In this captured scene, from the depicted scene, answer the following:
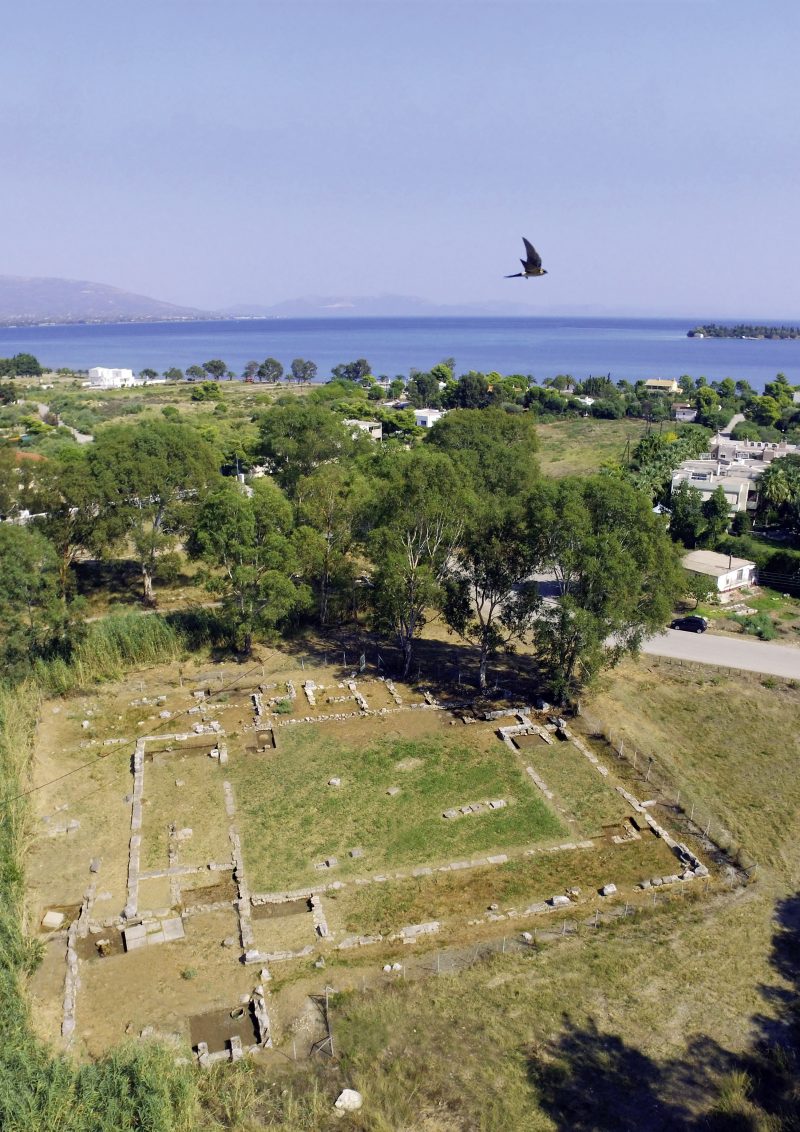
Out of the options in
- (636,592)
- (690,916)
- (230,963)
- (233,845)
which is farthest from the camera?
(636,592)

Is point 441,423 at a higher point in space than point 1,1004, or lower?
higher

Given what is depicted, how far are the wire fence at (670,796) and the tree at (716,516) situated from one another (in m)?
20.6

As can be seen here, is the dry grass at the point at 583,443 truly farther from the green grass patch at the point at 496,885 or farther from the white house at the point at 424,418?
the green grass patch at the point at 496,885

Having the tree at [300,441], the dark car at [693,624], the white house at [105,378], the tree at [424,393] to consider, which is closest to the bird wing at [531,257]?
the dark car at [693,624]

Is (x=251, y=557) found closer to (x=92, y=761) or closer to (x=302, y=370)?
(x=92, y=761)

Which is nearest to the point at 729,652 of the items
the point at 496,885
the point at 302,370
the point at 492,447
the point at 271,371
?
the point at 496,885

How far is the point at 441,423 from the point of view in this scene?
5069 centimetres

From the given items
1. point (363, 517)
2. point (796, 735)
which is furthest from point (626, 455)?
point (796, 735)

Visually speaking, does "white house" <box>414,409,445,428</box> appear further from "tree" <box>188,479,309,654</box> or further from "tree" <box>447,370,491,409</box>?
"tree" <box>188,479,309,654</box>

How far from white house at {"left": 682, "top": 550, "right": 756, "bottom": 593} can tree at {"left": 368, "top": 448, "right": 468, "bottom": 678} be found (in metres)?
15.2

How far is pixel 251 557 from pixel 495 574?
32.2ft

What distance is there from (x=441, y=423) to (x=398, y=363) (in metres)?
146

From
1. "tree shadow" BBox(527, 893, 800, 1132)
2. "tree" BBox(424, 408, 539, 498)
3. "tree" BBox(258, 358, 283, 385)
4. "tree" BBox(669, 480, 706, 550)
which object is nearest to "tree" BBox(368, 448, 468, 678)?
"tree" BBox(424, 408, 539, 498)

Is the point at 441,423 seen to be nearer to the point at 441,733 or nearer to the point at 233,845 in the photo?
the point at 441,733
